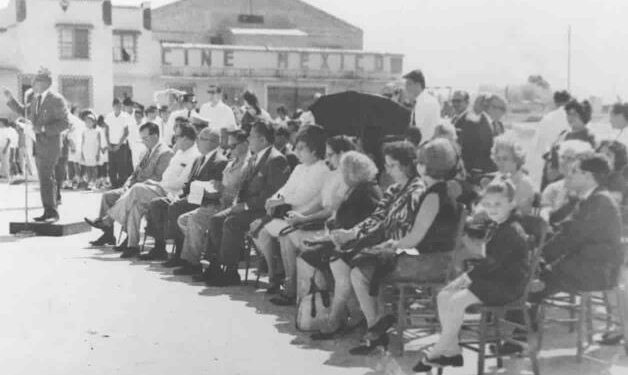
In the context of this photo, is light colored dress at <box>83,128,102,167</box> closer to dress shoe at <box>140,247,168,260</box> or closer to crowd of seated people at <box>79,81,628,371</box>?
crowd of seated people at <box>79,81,628,371</box>

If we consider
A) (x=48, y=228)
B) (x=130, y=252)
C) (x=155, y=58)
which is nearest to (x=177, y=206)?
(x=130, y=252)

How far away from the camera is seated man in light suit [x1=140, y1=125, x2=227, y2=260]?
31.3 feet

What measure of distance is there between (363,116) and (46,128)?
15.5 feet

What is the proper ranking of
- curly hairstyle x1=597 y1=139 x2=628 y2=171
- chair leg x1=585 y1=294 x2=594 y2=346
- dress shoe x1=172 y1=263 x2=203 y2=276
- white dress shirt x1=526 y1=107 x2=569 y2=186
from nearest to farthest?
chair leg x1=585 y1=294 x2=594 y2=346
curly hairstyle x1=597 y1=139 x2=628 y2=171
dress shoe x1=172 y1=263 x2=203 y2=276
white dress shirt x1=526 y1=107 x2=569 y2=186

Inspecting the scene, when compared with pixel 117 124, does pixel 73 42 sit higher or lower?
higher

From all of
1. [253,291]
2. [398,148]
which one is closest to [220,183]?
[253,291]

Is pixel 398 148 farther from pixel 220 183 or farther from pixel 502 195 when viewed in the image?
pixel 220 183

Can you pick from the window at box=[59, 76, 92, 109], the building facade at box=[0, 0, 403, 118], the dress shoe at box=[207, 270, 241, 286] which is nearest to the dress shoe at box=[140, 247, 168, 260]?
the dress shoe at box=[207, 270, 241, 286]

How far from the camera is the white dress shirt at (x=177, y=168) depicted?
10.1 m

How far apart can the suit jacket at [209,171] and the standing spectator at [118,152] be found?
27.2ft

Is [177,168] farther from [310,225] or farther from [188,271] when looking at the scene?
[310,225]

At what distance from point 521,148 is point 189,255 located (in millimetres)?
3973

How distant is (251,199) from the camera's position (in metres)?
8.60

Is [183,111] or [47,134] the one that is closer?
[47,134]
